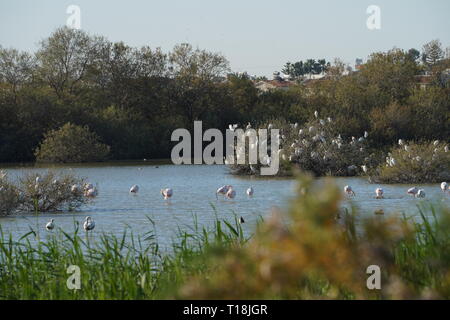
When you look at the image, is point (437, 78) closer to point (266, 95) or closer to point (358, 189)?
point (266, 95)

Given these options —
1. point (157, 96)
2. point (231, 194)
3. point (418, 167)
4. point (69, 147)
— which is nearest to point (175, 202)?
point (231, 194)

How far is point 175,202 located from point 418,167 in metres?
8.04

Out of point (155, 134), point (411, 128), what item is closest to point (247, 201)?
point (411, 128)

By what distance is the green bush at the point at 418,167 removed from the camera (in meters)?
25.5

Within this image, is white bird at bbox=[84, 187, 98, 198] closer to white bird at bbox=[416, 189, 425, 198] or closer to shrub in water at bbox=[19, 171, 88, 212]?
shrub in water at bbox=[19, 171, 88, 212]

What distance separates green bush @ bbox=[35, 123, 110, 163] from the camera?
135 feet

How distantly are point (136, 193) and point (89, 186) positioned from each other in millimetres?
4851

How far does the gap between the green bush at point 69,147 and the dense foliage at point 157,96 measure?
265cm

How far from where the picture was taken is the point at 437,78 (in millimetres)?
54625

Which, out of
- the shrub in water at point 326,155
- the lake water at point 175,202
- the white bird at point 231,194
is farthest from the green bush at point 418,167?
the white bird at point 231,194

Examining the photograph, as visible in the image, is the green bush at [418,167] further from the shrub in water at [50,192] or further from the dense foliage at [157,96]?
the dense foliage at [157,96]

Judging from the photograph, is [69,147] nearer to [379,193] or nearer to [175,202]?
[175,202]

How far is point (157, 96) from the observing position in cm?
5272

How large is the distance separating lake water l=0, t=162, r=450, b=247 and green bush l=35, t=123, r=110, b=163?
654 cm
